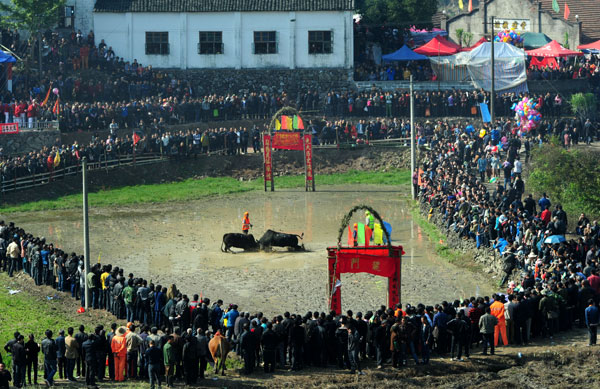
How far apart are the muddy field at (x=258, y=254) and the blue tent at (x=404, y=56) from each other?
15.3m

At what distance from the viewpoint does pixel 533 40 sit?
67875 mm

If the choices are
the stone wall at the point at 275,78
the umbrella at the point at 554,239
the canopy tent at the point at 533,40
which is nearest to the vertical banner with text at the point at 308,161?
the stone wall at the point at 275,78

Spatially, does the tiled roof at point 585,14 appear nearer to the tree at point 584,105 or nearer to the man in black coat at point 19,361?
the tree at point 584,105

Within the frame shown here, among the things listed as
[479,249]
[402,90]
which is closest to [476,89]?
[402,90]

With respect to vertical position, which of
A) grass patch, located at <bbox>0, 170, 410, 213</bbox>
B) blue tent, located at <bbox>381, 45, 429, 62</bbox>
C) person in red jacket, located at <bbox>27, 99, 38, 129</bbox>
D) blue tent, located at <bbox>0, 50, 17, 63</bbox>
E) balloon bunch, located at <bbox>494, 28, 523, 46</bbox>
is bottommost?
grass patch, located at <bbox>0, 170, 410, 213</bbox>

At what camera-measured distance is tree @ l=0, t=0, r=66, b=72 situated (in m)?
54.7

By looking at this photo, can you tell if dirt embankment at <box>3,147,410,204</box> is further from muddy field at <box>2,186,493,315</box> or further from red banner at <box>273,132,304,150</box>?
red banner at <box>273,132,304,150</box>

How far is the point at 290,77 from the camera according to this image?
60.3 meters

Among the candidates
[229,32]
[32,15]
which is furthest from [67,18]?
[229,32]

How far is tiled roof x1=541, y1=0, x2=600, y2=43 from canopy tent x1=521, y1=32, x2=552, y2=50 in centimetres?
375

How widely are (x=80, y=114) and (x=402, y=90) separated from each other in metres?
18.6

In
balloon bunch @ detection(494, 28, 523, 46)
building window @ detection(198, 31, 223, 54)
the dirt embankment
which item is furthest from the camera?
balloon bunch @ detection(494, 28, 523, 46)

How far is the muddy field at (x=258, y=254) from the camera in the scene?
97.4 ft

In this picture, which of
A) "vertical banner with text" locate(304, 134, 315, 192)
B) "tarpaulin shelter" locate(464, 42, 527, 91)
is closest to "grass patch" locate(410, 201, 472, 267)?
"vertical banner with text" locate(304, 134, 315, 192)
